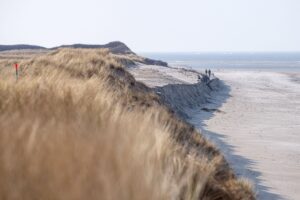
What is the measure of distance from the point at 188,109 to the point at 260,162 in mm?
11068

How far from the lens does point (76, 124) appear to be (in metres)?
5.63

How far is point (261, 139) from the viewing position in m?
19.0

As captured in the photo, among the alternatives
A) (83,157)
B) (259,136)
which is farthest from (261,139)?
(83,157)

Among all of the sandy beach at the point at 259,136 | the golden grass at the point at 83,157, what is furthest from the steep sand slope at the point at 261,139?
the golden grass at the point at 83,157

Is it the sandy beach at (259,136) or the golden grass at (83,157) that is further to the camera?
the sandy beach at (259,136)

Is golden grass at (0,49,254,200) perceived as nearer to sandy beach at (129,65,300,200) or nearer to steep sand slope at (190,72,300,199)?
sandy beach at (129,65,300,200)

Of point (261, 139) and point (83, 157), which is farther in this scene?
point (261, 139)

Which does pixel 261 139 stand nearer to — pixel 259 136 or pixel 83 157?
pixel 259 136

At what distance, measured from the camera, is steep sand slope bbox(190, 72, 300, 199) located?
1276cm

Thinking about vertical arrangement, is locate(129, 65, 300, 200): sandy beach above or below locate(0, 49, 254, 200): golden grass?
below

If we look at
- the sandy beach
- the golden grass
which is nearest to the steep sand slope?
the sandy beach

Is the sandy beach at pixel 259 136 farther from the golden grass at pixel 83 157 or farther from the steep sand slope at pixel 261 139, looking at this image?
the golden grass at pixel 83 157

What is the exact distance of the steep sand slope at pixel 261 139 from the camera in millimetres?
12758

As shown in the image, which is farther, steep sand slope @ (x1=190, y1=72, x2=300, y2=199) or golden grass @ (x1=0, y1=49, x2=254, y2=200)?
steep sand slope @ (x1=190, y1=72, x2=300, y2=199)
